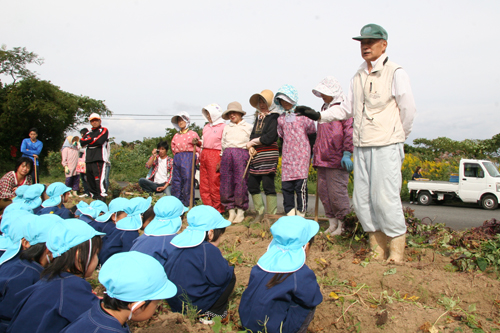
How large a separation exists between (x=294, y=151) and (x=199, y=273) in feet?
9.33

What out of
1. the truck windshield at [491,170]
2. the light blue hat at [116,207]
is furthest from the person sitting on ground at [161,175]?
the truck windshield at [491,170]

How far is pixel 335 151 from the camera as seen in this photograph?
15.8 ft

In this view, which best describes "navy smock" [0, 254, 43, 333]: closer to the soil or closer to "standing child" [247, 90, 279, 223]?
the soil

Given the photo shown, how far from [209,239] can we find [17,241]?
1.61 meters

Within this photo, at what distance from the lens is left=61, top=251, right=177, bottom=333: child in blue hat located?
1919 mm

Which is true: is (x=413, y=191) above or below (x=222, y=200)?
below

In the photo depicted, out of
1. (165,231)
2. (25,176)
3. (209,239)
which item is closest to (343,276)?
(209,239)

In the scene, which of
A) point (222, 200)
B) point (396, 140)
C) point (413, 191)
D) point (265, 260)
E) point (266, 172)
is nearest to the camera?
point (265, 260)

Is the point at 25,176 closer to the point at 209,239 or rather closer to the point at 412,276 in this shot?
the point at 209,239

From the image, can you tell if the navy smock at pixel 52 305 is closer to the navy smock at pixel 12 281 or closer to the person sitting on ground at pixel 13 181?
the navy smock at pixel 12 281

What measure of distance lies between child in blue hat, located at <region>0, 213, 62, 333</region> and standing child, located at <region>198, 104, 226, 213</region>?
3632 millimetres

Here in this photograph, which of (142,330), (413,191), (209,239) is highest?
(209,239)

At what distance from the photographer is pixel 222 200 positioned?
6.48m

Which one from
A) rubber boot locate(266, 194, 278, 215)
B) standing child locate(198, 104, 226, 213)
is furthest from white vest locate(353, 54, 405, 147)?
standing child locate(198, 104, 226, 213)
